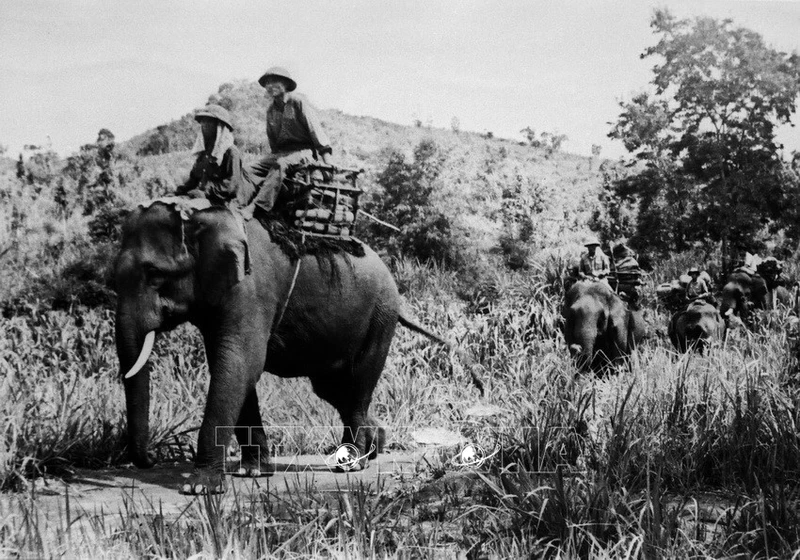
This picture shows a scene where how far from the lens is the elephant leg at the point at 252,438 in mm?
5711

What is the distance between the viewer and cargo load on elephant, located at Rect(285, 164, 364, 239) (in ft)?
19.1

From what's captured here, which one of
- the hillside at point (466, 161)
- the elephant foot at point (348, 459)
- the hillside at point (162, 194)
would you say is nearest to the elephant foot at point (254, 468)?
the elephant foot at point (348, 459)

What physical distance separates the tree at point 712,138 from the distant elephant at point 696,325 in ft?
12.4

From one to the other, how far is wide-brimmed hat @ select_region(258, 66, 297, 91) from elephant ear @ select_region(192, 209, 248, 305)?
4.00 ft

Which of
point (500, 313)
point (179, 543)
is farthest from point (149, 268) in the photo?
point (500, 313)

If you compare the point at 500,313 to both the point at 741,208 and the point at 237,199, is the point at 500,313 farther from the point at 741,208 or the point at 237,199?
the point at 237,199

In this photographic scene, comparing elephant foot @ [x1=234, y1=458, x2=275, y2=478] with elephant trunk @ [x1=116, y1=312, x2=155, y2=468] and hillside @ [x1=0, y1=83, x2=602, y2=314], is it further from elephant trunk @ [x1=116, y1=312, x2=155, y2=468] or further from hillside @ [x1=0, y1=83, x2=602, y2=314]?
hillside @ [x1=0, y1=83, x2=602, y2=314]

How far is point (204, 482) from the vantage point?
16.1ft

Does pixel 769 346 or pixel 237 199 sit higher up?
pixel 237 199

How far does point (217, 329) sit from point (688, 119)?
33.8ft

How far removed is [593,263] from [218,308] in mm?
5407

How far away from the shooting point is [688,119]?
13.7 meters

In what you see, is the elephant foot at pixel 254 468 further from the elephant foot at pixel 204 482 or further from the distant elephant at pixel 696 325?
the distant elephant at pixel 696 325

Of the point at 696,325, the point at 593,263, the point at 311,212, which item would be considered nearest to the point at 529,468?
the point at 311,212
